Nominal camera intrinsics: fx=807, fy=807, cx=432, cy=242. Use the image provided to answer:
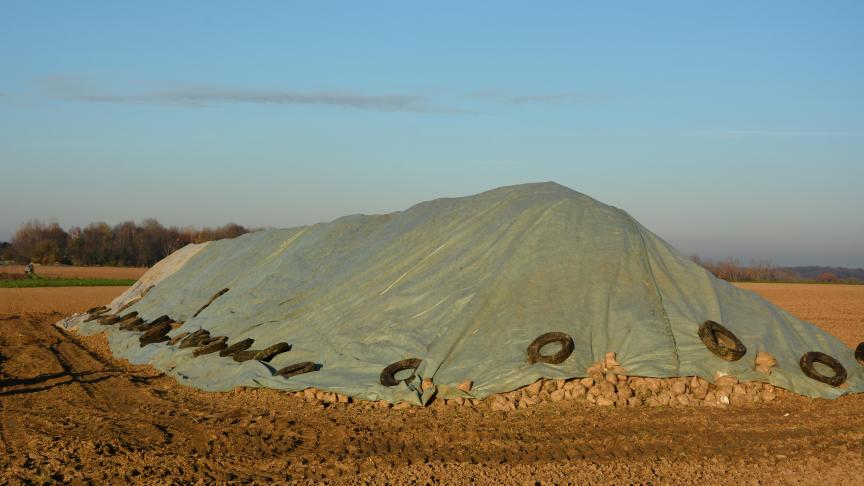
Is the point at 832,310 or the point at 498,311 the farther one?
the point at 832,310

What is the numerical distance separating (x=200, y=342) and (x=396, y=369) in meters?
5.00

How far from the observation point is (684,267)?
511 inches

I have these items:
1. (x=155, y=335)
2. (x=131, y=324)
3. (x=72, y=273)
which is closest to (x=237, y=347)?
(x=155, y=335)

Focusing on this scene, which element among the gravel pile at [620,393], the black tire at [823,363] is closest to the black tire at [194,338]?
the gravel pile at [620,393]

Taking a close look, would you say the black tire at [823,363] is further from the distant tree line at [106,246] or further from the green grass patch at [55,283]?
the distant tree line at [106,246]

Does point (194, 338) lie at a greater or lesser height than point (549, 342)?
lesser

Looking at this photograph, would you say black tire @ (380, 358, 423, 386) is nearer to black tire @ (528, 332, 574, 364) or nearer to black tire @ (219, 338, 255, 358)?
black tire @ (528, 332, 574, 364)

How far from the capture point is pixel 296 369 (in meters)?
11.7

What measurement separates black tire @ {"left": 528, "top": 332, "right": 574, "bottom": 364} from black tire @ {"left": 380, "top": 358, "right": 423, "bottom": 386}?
154 cm

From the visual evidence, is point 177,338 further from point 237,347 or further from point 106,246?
point 106,246

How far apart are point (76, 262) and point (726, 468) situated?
82.8 metres

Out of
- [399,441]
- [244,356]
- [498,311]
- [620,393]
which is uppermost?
[498,311]

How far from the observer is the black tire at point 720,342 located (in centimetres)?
1073

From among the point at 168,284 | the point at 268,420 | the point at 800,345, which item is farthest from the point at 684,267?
the point at 168,284
